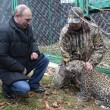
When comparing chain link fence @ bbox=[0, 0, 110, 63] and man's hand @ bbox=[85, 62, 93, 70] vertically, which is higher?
chain link fence @ bbox=[0, 0, 110, 63]

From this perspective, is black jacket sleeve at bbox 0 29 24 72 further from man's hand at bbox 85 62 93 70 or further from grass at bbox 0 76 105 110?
man's hand at bbox 85 62 93 70

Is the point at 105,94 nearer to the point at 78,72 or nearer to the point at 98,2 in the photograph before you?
the point at 78,72

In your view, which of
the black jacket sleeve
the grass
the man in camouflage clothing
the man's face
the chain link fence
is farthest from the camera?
the chain link fence

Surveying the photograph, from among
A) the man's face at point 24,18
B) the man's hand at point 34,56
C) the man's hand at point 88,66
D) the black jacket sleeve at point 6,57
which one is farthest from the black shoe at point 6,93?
the man's hand at point 88,66

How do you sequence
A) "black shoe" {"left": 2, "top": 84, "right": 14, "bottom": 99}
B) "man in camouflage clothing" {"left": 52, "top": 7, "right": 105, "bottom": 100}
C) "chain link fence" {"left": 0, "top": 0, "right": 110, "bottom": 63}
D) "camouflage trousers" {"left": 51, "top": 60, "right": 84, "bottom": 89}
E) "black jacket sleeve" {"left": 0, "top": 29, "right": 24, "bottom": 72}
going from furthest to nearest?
1. "chain link fence" {"left": 0, "top": 0, "right": 110, "bottom": 63}
2. "camouflage trousers" {"left": 51, "top": 60, "right": 84, "bottom": 89}
3. "man in camouflage clothing" {"left": 52, "top": 7, "right": 105, "bottom": 100}
4. "black shoe" {"left": 2, "top": 84, "right": 14, "bottom": 99}
5. "black jacket sleeve" {"left": 0, "top": 29, "right": 24, "bottom": 72}

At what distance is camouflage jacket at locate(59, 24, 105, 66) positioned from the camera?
17.3 ft

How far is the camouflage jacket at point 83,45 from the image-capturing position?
17.3ft

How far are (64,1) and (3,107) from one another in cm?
328

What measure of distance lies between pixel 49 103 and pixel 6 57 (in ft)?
3.42

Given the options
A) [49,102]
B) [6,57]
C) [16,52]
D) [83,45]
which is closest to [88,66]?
[83,45]

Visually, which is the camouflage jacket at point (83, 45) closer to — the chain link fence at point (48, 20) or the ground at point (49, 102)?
the ground at point (49, 102)

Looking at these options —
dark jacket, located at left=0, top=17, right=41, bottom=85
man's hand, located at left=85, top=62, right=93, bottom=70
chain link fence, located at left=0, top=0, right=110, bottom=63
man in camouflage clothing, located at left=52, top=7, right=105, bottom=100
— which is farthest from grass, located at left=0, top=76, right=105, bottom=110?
chain link fence, located at left=0, top=0, right=110, bottom=63

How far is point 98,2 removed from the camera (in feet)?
19.1

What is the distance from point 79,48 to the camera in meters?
5.43
